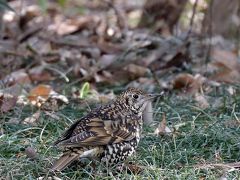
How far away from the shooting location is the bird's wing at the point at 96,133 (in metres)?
5.05

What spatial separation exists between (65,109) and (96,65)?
6.46 feet

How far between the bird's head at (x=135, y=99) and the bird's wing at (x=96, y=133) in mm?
266

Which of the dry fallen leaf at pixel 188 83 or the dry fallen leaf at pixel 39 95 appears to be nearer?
the dry fallen leaf at pixel 39 95

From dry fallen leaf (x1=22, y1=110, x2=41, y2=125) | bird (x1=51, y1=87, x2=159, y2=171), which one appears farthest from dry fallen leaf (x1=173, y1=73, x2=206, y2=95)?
bird (x1=51, y1=87, x2=159, y2=171)

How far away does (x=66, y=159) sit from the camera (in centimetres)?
502

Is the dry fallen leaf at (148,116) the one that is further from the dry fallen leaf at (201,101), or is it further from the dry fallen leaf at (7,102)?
the dry fallen leaf at (7,102)

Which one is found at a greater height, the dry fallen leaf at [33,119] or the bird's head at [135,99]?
the bird's head at [135,99]

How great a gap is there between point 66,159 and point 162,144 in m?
1.03

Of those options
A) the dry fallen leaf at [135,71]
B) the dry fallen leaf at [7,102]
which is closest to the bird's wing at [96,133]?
the dry fallen leaf at [7,102]

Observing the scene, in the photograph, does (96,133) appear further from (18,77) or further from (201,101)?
(18,77)

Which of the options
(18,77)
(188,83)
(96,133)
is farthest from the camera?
(18,77)

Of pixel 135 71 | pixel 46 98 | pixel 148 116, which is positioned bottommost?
pixel 148 116

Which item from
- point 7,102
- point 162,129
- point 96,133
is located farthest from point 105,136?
point 7,102

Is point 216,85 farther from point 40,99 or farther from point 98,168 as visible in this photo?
point 98,168
